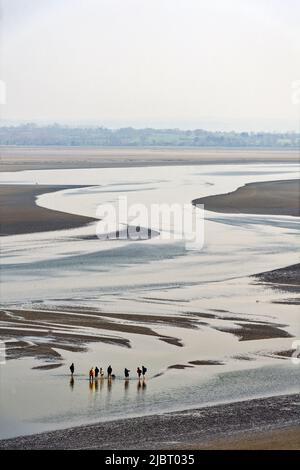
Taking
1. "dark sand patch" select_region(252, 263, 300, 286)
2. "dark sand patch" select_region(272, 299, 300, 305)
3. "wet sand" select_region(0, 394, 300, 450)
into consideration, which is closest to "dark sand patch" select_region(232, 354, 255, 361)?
"wet sand" select_region(0, 394, 300, 450)

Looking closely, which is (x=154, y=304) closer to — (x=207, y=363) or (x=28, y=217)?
(x=207, y=363)

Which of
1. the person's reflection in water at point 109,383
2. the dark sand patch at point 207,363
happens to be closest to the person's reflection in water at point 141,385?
the person's reflection in water at point 109,383

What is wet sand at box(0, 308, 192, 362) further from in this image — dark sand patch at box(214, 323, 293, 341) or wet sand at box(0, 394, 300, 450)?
A: wet sand at box(0, 394, 300, 450)

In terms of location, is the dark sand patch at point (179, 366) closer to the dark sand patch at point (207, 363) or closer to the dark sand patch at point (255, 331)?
the dark sand patch at point (207, 363)

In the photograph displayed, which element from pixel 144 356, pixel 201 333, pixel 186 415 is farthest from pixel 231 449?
pixel 201 333

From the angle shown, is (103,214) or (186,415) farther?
(103,214)

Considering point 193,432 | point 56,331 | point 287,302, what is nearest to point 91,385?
point 193,432
